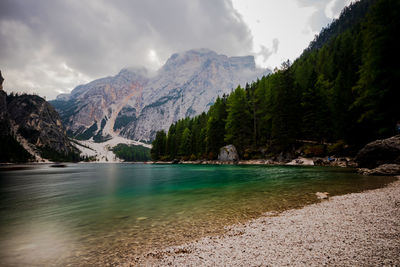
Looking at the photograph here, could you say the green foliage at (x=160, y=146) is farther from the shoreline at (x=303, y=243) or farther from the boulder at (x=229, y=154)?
the shoreline at (x=303, y=243)

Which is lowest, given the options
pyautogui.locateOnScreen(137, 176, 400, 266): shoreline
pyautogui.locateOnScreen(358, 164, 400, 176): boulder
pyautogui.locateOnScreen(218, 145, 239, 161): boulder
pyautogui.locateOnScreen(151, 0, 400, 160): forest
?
pyautogui.locateOnScreen(137, 176, 400, 266): shoreline

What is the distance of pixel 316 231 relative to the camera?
6.10 meters

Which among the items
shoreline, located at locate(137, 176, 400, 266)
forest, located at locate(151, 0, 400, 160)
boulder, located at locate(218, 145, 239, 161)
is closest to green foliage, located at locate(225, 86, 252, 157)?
forest, located at locate(151, 0, 400, 160)

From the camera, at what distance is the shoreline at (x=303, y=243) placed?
4312mm

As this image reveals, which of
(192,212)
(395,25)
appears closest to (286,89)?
(395,25)

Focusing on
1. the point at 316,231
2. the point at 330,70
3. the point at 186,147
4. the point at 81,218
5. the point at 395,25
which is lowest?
the point at 81,218

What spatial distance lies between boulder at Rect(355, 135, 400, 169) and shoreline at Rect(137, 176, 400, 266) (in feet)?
56.1

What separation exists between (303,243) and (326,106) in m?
49.3

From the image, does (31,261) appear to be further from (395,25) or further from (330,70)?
(330,70)

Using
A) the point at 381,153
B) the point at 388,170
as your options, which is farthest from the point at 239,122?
the point at 388,170

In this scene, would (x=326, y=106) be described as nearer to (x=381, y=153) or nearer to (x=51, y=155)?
(x=381, y=153)

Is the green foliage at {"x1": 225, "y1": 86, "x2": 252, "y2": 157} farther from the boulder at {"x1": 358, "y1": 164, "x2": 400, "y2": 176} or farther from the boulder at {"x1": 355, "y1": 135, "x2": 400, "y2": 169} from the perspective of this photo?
the boulder at {"x1": 358, "y1": 164, "x2": 400, "y2": 176}

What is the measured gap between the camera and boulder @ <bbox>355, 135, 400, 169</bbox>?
1981 centimetres

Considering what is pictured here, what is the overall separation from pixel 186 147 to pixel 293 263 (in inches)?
3292
